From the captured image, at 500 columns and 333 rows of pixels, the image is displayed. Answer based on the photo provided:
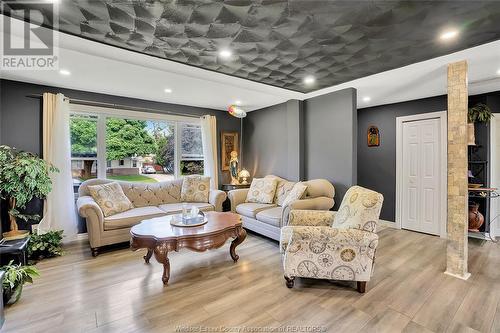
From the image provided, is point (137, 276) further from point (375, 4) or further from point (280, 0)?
point (375, 4)

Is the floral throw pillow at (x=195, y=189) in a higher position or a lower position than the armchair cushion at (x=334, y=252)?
higher

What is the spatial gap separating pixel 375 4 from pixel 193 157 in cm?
419

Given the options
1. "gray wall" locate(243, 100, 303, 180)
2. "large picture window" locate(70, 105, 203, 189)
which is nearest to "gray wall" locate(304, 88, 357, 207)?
"gray wall" locate(243, 100, 303, 180)

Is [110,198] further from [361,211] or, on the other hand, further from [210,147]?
[361,211]

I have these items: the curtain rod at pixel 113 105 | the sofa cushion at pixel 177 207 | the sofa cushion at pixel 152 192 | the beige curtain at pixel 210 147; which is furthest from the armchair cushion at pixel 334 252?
the curtain rod at pixel 113 105

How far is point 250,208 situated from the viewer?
3953 mm

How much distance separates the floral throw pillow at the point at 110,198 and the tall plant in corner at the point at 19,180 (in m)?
0.57

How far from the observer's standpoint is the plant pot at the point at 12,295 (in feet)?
6.56

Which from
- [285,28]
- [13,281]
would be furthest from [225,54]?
[13,281]

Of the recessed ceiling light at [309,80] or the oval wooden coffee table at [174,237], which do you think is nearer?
the oval wooden coffee table at [174,237]

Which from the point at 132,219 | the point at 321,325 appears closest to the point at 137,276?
the point at 132,219

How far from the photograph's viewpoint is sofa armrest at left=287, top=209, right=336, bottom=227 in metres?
2.71

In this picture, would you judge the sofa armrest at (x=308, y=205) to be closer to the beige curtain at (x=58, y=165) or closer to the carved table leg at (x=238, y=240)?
the carved table leg at (x=238, y=240)

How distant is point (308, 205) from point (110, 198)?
2.93 m
